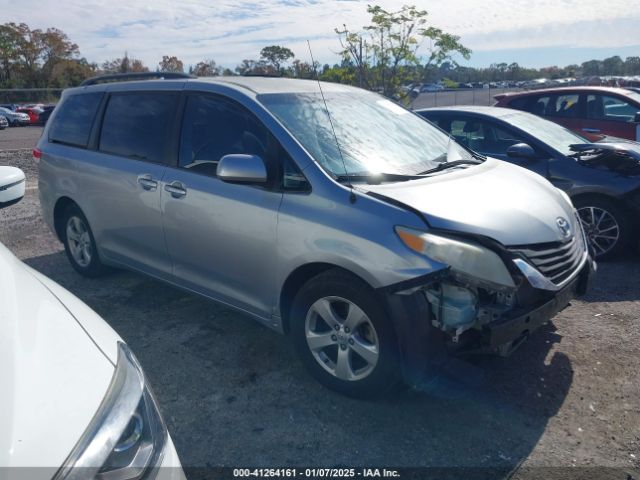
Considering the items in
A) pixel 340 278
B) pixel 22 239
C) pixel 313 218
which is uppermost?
pixel 313 218

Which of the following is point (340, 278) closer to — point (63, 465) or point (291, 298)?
point (291, 298)

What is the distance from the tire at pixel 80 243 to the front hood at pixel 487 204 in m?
3.01

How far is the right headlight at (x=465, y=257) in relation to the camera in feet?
9.48

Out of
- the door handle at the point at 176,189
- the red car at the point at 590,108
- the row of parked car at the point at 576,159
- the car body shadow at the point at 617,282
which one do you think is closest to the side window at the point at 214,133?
the door handle at the point at 176,189

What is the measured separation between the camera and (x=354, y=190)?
10.5 feet

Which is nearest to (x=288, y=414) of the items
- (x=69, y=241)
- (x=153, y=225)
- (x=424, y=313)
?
(x=424, y=313)

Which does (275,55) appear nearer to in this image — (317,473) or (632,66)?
(317,473)

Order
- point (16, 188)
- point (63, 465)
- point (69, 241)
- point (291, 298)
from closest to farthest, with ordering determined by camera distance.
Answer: point (63, 465), point (16, 188), point (291, 298), point (69, 241)

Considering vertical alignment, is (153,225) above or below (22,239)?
above

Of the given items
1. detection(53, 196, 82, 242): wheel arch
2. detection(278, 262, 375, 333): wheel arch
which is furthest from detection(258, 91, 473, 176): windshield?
detection(53, 196, 82, 242): wheel arch

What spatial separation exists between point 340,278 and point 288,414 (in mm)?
815

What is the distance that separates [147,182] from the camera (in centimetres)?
423

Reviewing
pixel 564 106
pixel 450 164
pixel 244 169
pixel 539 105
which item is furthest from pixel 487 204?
pixel 564 106

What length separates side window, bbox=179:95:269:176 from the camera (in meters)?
3.73
